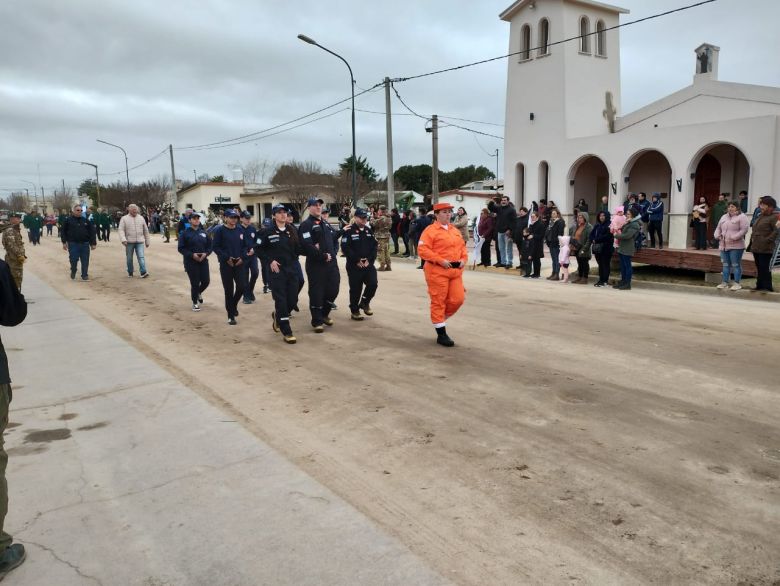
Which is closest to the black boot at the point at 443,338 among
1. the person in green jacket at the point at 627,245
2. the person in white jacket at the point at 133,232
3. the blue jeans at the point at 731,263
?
the person in green jacket at the point at 627,245

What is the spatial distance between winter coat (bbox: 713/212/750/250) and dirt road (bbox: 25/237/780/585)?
192 centimetres

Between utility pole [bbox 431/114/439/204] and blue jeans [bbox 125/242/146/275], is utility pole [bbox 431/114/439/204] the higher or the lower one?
the higher one

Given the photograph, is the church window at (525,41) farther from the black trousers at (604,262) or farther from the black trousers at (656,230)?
the black trousers at (604,262)

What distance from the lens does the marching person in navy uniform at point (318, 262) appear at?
29.1 ft

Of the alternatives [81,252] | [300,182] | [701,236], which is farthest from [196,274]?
[300,182]

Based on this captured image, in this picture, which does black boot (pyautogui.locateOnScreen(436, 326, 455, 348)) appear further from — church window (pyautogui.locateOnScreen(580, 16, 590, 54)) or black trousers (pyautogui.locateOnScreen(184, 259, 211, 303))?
church window (pyautogui.locateOnScreen(580, 16, 590, 54))

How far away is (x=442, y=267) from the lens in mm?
7680

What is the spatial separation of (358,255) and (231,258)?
2.05 m

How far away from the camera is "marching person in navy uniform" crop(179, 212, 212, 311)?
10781mm

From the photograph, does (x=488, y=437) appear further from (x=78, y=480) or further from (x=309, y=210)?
(x=309, y=210)

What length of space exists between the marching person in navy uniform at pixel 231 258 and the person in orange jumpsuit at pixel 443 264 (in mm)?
3412

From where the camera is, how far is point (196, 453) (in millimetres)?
4539

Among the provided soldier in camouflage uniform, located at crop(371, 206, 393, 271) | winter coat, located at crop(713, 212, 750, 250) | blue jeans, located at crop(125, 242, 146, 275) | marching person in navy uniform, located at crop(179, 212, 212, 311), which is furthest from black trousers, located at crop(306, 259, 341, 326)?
blue jeans, located at crop(125, 242, 146, 275)

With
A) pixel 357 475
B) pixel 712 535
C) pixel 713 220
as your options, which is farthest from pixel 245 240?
pixel 713 220
